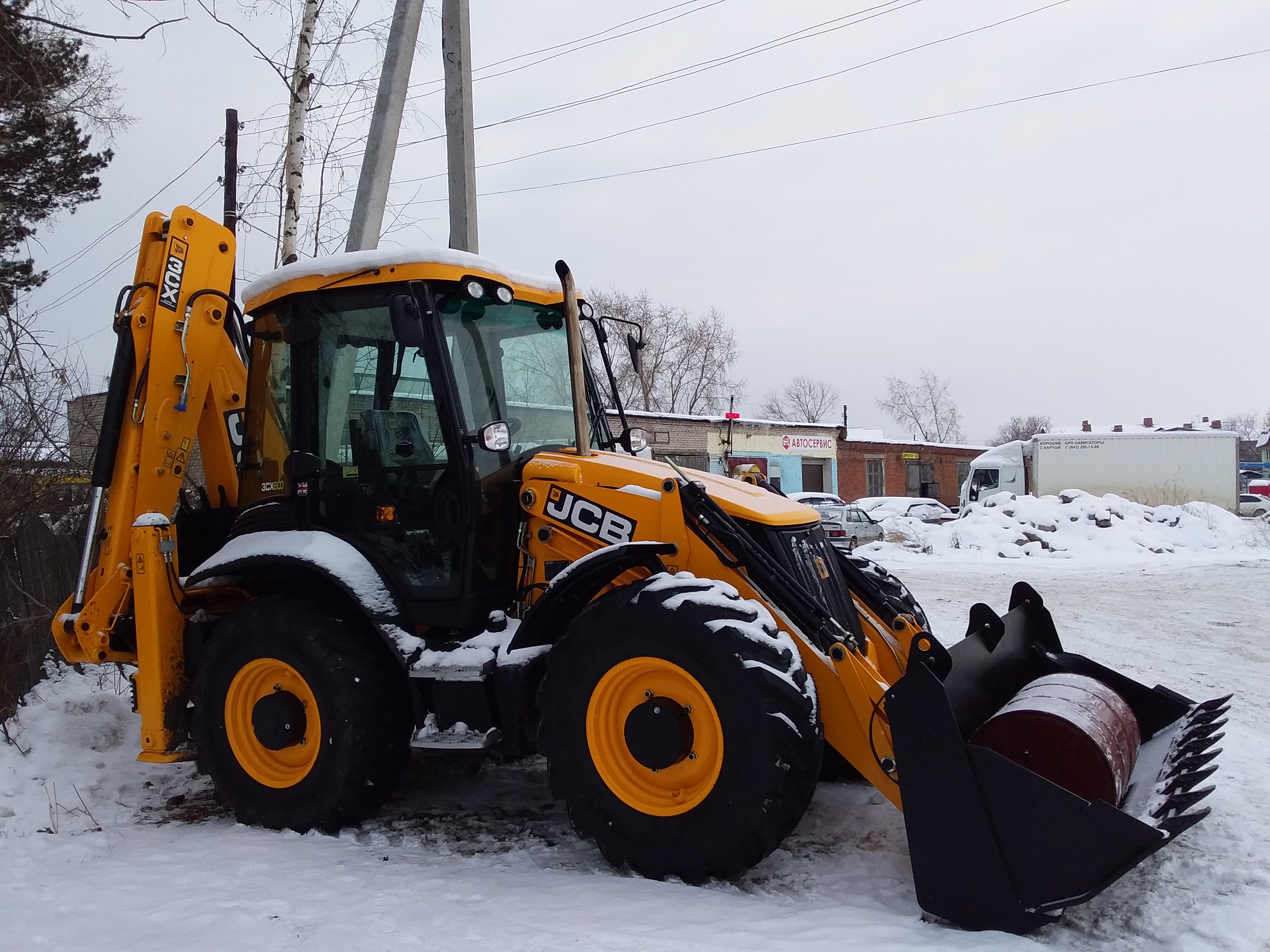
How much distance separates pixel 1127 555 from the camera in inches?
698

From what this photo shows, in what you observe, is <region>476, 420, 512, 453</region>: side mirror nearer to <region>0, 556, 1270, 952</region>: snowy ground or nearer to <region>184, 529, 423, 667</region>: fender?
<region>184, 529, 423, 667</region>: fender

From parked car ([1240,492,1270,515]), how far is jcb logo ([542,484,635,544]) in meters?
34.7

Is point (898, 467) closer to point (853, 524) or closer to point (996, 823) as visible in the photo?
point (853, 524)

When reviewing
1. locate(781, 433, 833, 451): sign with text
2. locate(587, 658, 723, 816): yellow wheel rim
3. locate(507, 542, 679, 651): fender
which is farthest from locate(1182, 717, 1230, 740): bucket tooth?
locate(781, 433, 833, 451): sign with text

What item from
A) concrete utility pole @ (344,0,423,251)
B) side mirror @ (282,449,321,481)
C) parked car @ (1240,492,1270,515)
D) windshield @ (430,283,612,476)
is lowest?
parked car @ (1240,492,1270,515)

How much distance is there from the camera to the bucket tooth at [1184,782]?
3.59m

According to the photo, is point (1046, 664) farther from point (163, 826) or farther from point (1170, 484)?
point (1170, 484)

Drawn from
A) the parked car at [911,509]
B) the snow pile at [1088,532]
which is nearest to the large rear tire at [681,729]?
the snow pile at [1088,532]

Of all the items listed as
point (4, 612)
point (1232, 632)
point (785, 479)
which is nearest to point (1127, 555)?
point (1232, 632)

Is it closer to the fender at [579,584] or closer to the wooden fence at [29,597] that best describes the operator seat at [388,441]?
the fender at [579,584]

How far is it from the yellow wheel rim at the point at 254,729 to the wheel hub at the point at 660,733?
1751 mm

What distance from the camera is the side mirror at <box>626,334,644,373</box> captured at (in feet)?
17.4

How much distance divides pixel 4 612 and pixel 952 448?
142 feet

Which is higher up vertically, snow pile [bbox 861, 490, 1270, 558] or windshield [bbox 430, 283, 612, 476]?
windshield [bbox 430, 283, 612, 476]
